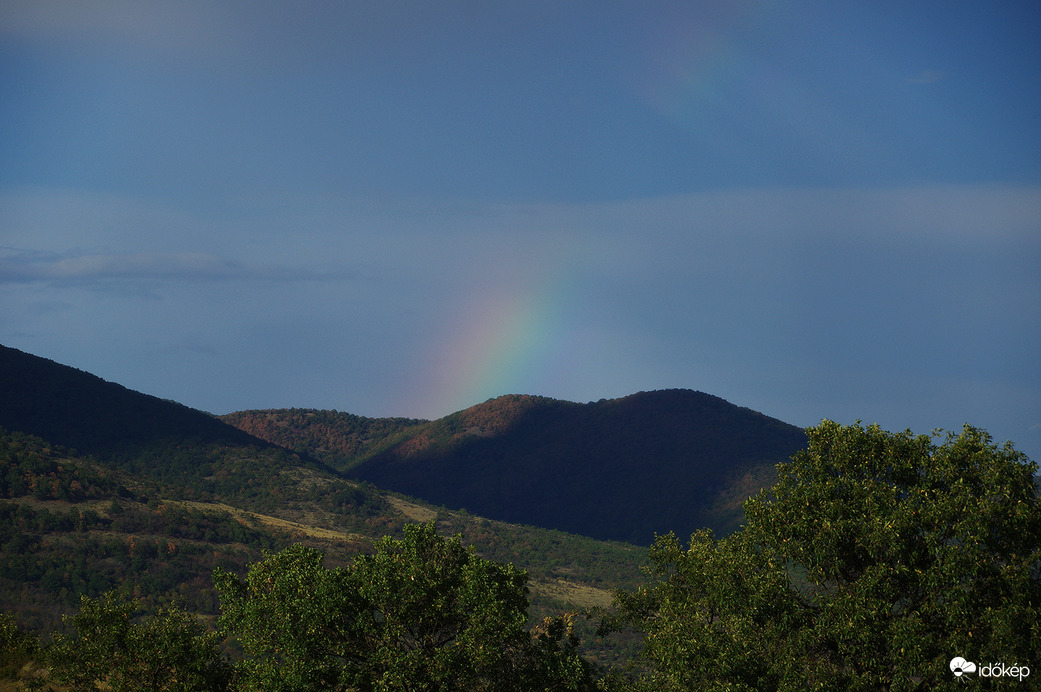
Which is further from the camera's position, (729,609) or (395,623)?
→ (395,623)

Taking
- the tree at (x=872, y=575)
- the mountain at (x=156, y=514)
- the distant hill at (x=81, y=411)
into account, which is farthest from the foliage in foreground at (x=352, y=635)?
the distant hill at (x=81, y=411)

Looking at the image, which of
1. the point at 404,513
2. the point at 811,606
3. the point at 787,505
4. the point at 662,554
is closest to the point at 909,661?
the point at 811,606

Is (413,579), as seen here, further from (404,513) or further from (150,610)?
(404,513)

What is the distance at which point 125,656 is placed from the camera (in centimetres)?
2747

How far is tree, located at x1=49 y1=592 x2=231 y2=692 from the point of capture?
2717 cm

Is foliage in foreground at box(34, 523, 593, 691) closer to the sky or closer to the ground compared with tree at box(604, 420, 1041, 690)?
closer to the ground

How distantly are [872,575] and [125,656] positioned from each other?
73.2 ft

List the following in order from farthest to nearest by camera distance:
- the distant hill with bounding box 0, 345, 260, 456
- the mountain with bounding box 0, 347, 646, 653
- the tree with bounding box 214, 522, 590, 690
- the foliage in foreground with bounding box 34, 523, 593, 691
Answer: the distant hill with bounding box 0, 345, 260, 456
the mountain with bounding box 0, 347, 646, 653
the foliage in foreground with bounding box 34, 523, 593, 691
the tree with bounding box 214, 522, 590, 690

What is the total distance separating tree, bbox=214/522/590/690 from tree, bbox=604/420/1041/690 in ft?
16.0

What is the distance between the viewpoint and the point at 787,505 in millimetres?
27375

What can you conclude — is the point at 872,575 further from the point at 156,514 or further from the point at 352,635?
the point at 156,514

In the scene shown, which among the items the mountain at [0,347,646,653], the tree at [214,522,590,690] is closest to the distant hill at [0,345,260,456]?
the mountain at [0,347,646,653]

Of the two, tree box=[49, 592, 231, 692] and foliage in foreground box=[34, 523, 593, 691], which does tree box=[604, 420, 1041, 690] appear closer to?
foliage in foreground box=[34, 523, 593, 691]

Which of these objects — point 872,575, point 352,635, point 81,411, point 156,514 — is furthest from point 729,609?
point 81,411
